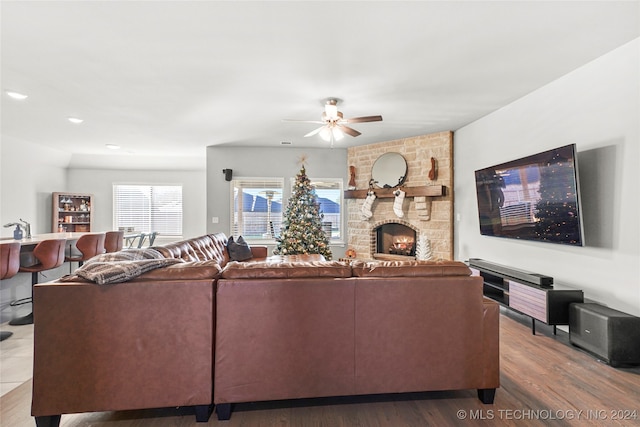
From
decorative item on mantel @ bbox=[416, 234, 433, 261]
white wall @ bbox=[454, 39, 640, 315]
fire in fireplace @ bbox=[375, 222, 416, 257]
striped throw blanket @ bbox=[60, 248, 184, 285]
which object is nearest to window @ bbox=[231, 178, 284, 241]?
fire in fireplace @ bbox=[375, 222, 416, 257]

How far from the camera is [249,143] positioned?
243 inches

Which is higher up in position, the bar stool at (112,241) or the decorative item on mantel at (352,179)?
the decorative item on mantel at (352,179)

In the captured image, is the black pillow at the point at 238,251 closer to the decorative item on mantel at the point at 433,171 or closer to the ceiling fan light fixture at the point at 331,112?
the ceiling fan light fixture at the point at 331,112

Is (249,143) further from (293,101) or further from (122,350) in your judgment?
(122,350)

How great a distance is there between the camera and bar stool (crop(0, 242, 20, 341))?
3.13 meters

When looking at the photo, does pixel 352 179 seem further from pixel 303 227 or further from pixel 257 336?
pixel 257 336

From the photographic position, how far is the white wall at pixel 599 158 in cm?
260

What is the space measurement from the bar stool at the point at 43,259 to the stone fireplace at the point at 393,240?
4.77 meters

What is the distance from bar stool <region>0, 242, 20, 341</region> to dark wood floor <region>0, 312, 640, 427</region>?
1.46 m

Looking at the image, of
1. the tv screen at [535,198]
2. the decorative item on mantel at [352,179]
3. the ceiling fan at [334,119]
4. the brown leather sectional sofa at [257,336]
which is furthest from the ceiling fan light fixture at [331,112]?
the decorative item on mantel at [352,179]

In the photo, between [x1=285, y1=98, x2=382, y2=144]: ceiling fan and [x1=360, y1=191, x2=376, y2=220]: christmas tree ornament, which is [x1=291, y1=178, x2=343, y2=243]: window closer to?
[x1=360, y1=191, x2=376, y2=220]: christmas tree ornament

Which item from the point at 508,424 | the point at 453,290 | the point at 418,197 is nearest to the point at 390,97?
the point at 418,197

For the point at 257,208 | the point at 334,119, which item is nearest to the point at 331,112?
the point at 334,119

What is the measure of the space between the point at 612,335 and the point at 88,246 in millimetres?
5944
